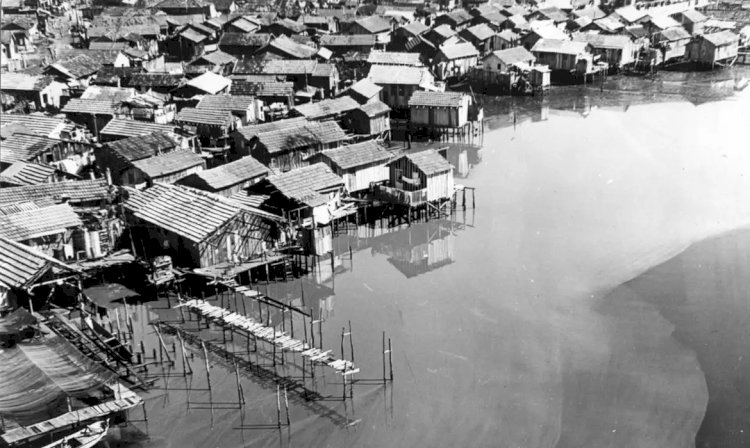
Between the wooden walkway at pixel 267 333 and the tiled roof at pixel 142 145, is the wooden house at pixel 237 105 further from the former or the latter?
the wooden walkway at pixel 267 333

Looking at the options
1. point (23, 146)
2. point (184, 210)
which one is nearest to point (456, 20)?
point (23, 146)

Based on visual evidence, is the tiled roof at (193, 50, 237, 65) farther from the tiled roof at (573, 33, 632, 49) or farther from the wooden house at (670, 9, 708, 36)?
the wooden house at (670, 9, 708, 36)

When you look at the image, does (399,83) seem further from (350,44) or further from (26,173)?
(26,173)

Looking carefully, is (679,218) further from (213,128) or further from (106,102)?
(106,102)

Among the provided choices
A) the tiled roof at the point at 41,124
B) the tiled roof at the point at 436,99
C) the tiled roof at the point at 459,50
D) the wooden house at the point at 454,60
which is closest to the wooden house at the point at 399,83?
the tiled roof at the point at 436,99

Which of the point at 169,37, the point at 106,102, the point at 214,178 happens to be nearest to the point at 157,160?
the point at 214,178
